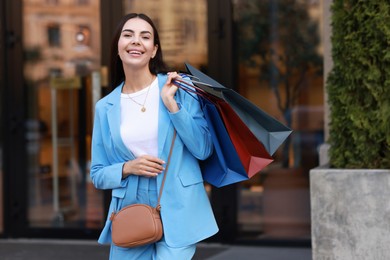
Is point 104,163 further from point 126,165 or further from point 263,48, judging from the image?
point 263,48

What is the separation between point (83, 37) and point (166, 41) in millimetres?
884

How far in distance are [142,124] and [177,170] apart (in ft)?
0.82

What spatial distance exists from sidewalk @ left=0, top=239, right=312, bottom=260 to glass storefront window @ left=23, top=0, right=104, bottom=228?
0.37 metres

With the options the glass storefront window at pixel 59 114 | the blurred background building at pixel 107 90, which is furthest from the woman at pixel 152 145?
the glass storefront window at pixel 59 114

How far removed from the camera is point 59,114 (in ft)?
25.0

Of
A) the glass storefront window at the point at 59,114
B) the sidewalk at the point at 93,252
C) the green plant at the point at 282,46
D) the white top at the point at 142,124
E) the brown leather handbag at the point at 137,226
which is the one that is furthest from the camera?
the glass storefront window at the point at 59,114

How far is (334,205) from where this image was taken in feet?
14.7

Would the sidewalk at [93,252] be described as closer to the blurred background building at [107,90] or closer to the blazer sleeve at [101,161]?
the blurred background building at [107,90]

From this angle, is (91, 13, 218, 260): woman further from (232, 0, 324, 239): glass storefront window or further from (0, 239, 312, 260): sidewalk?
(232, 0, 324, 239): glass storefront window

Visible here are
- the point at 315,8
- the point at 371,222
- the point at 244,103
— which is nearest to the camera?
the point at 244,103

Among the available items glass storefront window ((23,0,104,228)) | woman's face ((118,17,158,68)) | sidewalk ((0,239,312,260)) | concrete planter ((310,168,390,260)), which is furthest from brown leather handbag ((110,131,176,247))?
glass storefront window ((23,0,104,228))

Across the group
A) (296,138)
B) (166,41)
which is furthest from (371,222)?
(166,41)

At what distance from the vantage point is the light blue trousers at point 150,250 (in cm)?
319

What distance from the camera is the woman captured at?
3.19m
